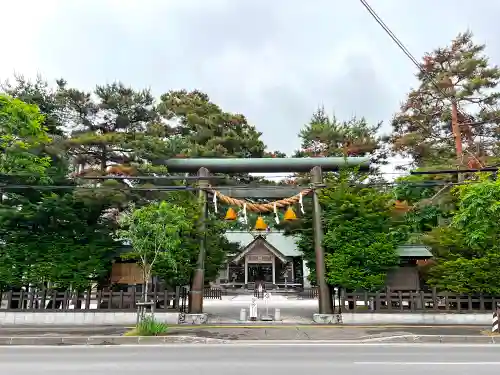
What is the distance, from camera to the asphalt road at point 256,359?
7.13 m

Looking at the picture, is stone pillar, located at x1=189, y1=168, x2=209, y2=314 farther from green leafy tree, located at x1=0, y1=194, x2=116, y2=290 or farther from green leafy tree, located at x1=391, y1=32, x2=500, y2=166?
green leafy tree, located at x1=391, y1=32, x2=500, y2=166

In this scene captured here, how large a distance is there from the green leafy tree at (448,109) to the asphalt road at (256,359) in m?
16.5

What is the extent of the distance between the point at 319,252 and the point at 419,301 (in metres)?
4.23

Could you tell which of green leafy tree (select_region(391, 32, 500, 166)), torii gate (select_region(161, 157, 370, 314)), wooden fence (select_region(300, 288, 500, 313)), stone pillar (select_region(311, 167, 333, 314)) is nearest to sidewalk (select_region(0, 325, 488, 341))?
wooden fence (select_region(300, 288, 500, 313))

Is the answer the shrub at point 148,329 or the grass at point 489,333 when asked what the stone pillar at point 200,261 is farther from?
the grass at point 489,333

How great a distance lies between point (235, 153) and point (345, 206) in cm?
1460

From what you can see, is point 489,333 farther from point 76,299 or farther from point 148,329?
point 76,299

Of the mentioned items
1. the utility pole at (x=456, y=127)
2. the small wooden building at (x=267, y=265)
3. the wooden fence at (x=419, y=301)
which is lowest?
the wooden fence at (x=419, y=301)

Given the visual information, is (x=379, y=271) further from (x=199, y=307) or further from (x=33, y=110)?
(x=33, y=110)

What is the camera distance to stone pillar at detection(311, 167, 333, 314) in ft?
48.5

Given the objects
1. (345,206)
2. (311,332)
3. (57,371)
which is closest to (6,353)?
(57,371)

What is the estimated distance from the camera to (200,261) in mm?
15172

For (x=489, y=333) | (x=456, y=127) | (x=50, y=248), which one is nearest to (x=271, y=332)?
(x=489, y=333)

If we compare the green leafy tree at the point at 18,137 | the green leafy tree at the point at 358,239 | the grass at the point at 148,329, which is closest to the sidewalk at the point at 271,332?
the grass at the point at 148,329
